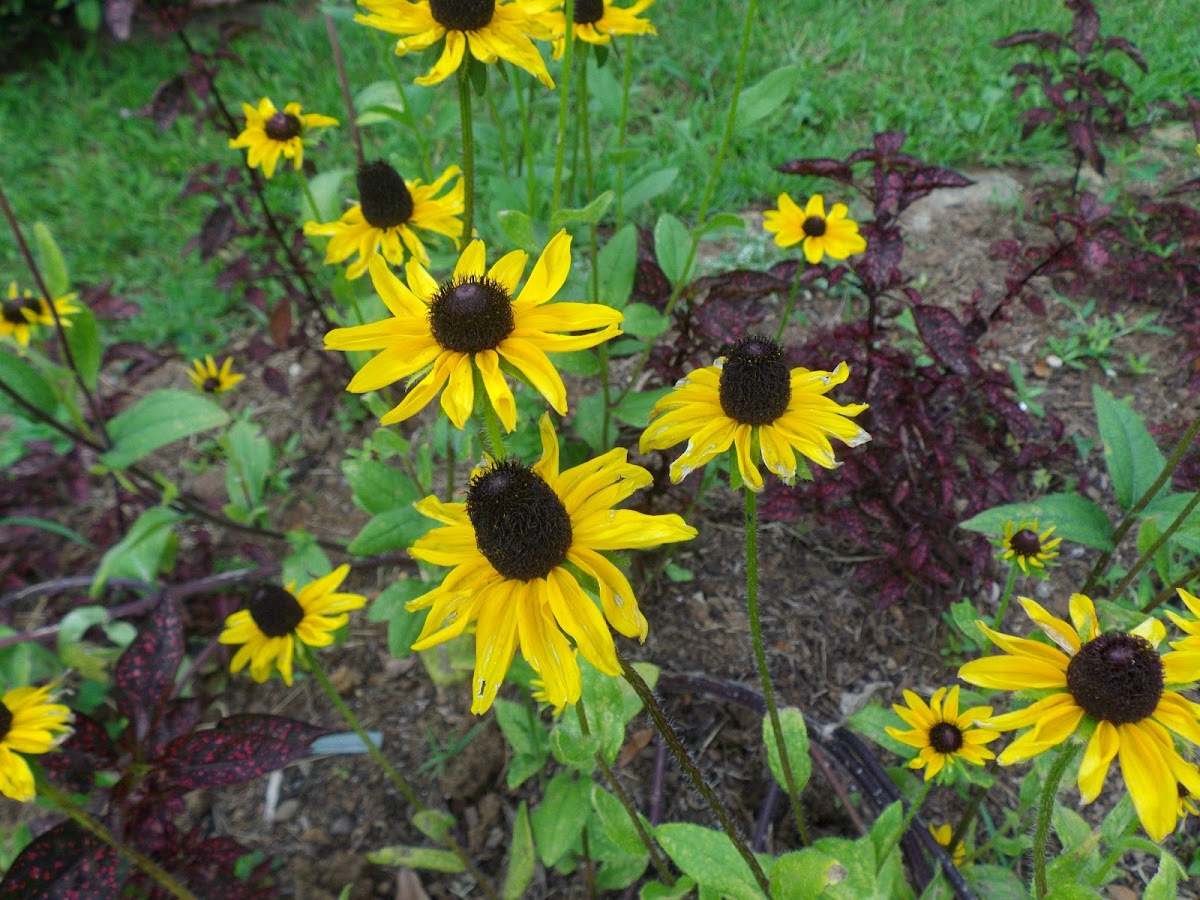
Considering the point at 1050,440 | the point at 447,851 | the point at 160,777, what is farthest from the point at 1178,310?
the point at 160,777

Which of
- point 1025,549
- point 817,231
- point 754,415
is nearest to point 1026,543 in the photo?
point 1025,549

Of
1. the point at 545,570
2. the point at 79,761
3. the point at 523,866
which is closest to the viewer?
the point at 545,570

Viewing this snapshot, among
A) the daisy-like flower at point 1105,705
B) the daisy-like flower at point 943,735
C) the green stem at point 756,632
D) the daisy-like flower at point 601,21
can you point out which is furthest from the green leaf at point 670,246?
the daisy-like flower at point 1105,705

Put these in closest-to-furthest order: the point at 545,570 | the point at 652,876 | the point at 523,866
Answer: the point at 545,570, the point at 523,866, the point at 652,876

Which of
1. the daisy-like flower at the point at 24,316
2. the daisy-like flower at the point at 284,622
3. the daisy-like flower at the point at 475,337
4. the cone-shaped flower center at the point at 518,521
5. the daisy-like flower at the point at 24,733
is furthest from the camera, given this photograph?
the daisy-like flower at the point at 24,316

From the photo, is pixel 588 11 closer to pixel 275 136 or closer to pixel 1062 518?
pixel 275 136

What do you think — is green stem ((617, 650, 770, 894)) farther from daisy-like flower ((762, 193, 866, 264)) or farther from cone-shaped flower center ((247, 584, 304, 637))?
daisy-like flower ((762, 193, 866, 264))

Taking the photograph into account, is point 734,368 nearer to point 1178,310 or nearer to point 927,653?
point 927,653

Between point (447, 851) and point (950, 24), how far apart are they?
416 centimetres

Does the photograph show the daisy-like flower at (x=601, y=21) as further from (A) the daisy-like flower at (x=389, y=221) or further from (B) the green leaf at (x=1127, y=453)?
(B) the green leaf at (x=1127, y=453)

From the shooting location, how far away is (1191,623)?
108 centimetres

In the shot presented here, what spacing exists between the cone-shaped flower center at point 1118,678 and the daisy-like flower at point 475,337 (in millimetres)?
714

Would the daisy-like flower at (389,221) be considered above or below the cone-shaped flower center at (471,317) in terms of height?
below

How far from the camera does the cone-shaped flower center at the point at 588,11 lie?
1718 mm
